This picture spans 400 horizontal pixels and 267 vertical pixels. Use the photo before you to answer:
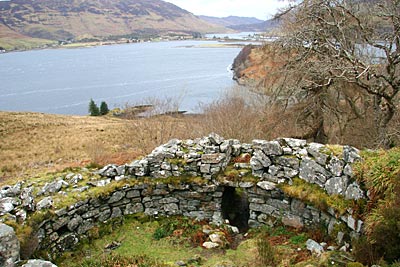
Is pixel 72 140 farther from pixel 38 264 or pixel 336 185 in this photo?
pixel 336 185

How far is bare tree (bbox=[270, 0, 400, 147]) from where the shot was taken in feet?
43.1

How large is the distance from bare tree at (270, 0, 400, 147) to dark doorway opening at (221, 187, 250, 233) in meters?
5.01

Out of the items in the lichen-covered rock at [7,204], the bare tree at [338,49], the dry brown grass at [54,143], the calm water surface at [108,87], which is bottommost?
the dry brown grass at [54,143]

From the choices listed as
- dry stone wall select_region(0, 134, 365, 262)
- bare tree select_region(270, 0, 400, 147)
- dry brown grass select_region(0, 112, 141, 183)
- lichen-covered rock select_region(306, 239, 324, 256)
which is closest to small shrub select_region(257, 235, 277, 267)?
lichen-covered rock select_region(306, 239, 324, 256)

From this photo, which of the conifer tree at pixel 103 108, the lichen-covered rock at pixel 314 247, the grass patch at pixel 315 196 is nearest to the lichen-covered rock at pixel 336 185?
the grass patch at pixel 315 196

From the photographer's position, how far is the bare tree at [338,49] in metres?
13.1

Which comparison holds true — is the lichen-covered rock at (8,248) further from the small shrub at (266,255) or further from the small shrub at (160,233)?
the small shrub at (266,255)

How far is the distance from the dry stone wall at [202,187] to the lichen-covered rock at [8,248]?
1.70 meters

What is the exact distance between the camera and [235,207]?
12.7 meters

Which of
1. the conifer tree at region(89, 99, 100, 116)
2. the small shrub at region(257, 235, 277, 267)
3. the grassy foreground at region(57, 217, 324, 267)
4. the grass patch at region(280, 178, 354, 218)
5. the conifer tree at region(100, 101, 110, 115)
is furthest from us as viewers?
the conifer tree at region(100, 101, 110, 115)

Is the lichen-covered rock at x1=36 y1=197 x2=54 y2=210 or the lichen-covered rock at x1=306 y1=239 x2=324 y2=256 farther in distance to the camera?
the lichen-covered rock at x1=36 y1=197 x2=54 y2=210

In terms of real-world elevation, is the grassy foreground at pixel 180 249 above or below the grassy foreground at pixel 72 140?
above

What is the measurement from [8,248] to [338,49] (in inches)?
522

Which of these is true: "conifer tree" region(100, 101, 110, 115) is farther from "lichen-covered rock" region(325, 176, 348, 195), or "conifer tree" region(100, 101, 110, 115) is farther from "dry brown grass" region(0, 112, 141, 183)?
"lichen-covered rock" region(325, 176, 348, 195)
